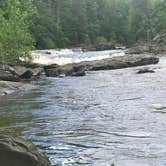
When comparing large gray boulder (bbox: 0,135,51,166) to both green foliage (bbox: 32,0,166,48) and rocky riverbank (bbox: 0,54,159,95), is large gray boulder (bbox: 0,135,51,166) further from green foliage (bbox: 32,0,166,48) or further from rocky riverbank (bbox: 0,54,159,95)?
green foliage (bbox: 32,0,166,48)

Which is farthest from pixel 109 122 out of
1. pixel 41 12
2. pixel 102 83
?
pixel 41 12

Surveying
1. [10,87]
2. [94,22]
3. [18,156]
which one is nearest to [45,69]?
[10,87]

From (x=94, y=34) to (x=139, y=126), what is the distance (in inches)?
4079

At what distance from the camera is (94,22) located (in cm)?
12219

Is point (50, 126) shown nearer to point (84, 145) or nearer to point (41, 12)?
point (84, 145)

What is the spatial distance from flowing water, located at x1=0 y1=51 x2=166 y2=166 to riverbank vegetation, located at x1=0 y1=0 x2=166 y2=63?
6196 cm

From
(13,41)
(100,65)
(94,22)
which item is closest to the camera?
(13,41)

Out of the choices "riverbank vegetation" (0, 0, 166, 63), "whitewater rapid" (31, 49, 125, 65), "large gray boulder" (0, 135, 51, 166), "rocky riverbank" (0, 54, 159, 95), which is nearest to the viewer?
"large gray boulder" (0, 135, 51, 166)

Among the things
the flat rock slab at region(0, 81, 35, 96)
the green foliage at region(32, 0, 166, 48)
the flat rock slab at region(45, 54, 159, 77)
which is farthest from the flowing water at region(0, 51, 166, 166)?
the green foliage at region(32, 0, 166, 48)

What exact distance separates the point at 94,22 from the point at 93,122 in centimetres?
10750

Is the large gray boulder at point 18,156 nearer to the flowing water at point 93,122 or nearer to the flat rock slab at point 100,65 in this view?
the flowing water at point 93,122

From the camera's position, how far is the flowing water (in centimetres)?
1164

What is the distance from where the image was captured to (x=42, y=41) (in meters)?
93.2

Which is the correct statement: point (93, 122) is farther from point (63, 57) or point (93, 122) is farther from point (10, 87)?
point (63, 57)
